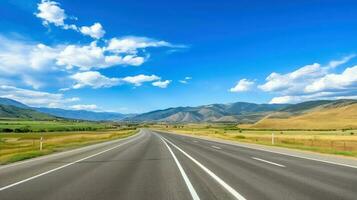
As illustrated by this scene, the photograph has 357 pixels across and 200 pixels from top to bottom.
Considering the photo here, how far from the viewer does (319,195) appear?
9.92 meters

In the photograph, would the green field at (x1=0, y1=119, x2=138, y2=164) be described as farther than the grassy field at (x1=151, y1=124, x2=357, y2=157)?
No

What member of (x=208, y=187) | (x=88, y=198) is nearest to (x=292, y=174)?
(x=208, y=187)

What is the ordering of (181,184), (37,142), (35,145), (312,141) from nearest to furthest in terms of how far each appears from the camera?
1. (181,184)
2. (35,145)
3. (312,141)
4. (37,142)

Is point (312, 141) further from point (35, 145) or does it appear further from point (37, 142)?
point (37, 142)

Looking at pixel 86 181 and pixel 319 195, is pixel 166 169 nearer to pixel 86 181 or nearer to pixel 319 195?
pixel 86 181

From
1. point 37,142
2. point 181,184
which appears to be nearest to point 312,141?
point 37,142

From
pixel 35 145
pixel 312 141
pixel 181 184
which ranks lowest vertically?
pixel 181 184

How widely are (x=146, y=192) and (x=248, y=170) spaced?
6451 mm

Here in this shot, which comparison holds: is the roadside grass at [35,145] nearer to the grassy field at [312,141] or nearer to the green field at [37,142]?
the green field at [37,142]

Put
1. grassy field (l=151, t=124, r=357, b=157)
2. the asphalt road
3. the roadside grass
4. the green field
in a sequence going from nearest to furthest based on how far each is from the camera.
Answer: the asphalt road < the roadside grass < the green field < grassy field (l=151, t=124, r=357, b=157)

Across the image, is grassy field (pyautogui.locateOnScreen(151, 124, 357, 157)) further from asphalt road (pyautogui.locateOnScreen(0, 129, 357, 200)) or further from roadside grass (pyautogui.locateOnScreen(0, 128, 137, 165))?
roadside grass (pyautogui.locateOnScreen(0, 128, 137, 165))

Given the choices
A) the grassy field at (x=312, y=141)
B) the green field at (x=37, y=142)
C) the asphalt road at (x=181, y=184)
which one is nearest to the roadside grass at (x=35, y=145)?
the green field at (x=37, y=142)

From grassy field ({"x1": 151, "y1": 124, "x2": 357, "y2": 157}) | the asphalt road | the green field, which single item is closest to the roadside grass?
the green field

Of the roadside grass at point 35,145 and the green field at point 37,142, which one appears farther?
the green field at point 37,142
